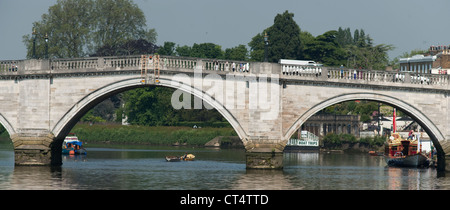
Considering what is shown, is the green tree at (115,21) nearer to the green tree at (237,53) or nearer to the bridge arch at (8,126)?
the green tree at (237,53)

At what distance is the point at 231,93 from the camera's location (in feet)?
147

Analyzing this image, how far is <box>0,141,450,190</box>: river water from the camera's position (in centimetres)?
3816

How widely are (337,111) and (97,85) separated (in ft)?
151

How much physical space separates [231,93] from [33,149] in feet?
37.9

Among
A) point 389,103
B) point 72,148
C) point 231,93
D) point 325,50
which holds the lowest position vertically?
point 72,148

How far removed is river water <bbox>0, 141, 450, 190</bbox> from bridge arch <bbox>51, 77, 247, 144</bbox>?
235 cm

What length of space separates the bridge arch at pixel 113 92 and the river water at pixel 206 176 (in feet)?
7.71

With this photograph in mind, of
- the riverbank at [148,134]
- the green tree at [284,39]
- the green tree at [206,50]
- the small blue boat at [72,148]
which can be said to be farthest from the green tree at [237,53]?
the small blue boat at [72,148]

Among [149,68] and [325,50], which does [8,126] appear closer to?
[149,68]

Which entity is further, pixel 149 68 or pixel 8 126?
pixel 8 126

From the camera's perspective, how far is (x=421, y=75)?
4759 centimetres

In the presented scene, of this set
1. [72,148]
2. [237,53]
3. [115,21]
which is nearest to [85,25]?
[115,21]
